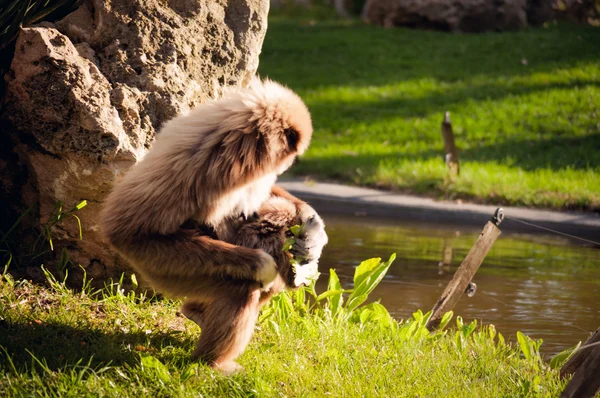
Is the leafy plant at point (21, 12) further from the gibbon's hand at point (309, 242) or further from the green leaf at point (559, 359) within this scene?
the green leaf at point (559, 359)

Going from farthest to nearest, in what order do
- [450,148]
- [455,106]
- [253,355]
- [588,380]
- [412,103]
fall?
[412,103], [455,106], [450,148], [253,355], [588,380]

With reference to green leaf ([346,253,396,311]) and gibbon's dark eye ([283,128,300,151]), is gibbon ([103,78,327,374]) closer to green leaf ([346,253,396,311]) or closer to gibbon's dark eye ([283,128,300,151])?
gibbon's dark eye ([283,128,300,151])

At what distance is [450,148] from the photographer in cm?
1203

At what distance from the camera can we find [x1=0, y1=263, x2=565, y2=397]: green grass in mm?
3971

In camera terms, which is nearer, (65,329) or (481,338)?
(65,329)

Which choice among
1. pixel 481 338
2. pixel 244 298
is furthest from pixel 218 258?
pixel 481 338

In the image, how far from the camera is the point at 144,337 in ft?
15.3

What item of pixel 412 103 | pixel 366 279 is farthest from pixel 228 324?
pixel 412 103

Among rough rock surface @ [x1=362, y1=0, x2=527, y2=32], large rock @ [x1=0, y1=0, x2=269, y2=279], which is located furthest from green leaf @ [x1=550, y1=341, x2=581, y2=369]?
rough rock surface @ [x1=362, y1=0, x2=527, y2=32]

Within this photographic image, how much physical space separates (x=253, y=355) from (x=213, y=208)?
1.02m

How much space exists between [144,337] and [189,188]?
1.17 meters

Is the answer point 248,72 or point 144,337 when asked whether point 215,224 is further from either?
point 248,72

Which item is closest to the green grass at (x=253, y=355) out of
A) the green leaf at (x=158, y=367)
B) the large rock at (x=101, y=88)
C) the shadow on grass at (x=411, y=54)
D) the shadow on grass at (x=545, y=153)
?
the green leaf at (x=158, y=367)

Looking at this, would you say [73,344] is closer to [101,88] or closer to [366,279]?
[101,88]
